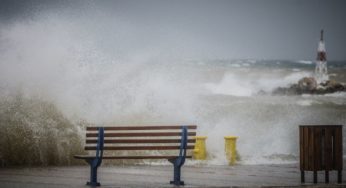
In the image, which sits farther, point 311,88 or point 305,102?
point 311,88

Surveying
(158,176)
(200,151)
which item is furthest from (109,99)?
(158,176)

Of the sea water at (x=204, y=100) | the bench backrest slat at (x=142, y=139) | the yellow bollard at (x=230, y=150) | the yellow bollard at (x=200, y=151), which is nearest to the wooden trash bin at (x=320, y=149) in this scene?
the bench backrest slat at (x=142, y=139)

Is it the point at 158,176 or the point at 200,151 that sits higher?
the point at 200,151

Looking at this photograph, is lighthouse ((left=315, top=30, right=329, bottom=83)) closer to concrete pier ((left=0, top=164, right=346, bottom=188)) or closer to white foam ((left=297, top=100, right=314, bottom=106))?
white foam ((left=297, top=100, right=314, bottom=106))

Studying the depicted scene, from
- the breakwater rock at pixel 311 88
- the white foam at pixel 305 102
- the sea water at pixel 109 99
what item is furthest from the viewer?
the breakwater rock at pixel 311 88

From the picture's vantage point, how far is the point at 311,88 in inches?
1149

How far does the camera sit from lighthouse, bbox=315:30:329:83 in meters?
26.5

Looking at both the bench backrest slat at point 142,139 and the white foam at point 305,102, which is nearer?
the bench backrest slat at point 142,139

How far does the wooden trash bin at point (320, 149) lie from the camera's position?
8.42 meters

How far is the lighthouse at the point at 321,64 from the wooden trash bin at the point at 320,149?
729 inches

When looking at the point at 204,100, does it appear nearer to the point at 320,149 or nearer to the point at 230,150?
the point at 230,150

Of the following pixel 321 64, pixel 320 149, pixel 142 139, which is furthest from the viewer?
pixel 321 64

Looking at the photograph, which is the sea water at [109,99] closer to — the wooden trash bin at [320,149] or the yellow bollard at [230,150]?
the yellow bollard at [230,150]

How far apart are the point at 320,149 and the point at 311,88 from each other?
70.1ft
